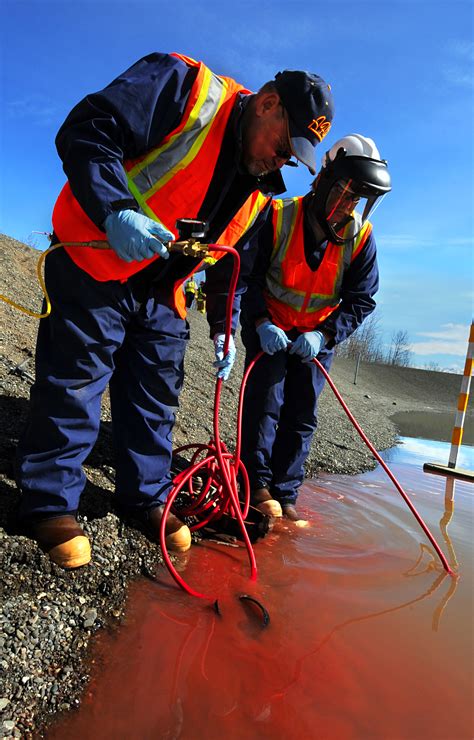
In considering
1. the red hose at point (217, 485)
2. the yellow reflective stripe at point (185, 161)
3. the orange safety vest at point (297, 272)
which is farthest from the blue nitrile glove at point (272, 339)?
the yellow reflective stripe at point (185, 161)

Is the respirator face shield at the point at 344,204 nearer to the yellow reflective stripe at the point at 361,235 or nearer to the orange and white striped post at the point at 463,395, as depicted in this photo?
the yellow reflective stripe at the point at 361,235

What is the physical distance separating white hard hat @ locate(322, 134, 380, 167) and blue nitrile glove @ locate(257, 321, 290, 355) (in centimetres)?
107

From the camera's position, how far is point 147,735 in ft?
4.42

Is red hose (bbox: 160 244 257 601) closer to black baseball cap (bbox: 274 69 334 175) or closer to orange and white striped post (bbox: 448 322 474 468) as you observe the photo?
black baseball cap (bbox: 274 69 334 175)

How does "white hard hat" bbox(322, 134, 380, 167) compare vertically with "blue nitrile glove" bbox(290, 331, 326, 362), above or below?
above

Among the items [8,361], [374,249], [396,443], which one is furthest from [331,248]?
[396,443]

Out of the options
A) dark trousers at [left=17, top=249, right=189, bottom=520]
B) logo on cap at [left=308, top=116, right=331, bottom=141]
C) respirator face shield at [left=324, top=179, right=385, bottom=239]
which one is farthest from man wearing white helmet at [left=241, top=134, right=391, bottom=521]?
dark trousers at [left=17, top=249, right=189, bottom=520]

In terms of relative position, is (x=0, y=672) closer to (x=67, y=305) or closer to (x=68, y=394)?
(x=68, y=394)

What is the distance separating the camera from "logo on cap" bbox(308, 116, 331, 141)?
207 cm

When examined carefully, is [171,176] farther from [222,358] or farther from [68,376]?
[222,358]

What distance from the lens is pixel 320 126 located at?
6.90 feet

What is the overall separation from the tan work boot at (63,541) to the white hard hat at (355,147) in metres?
2.48

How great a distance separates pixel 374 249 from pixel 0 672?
2.94m

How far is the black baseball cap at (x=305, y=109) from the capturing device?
205 cm
